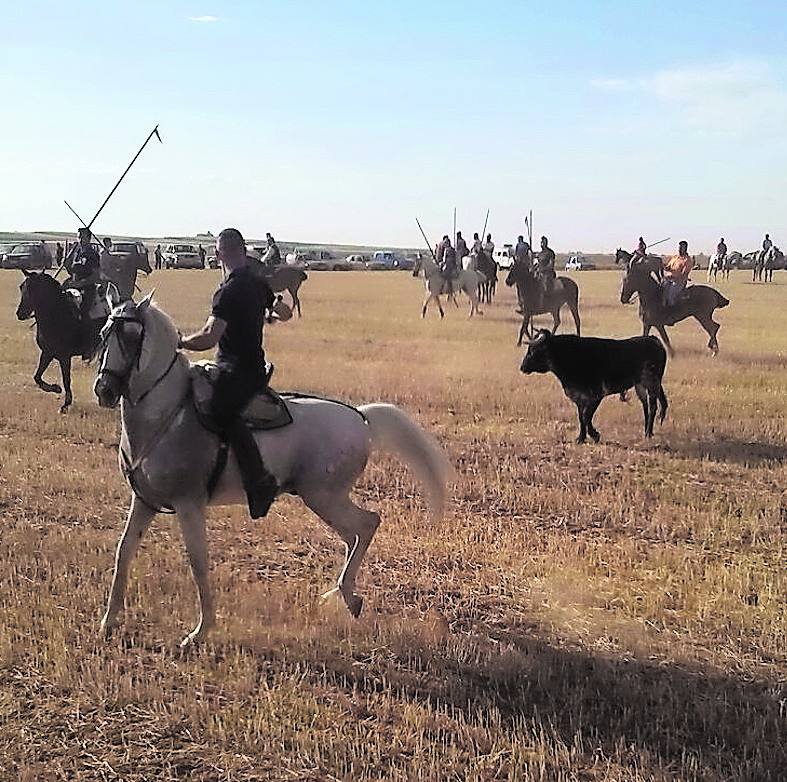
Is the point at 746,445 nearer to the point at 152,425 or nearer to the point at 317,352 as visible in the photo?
the point at 152,425

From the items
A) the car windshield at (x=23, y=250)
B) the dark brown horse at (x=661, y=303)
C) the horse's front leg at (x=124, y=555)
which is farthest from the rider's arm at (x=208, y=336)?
the car windshield at (x=23, y=250)

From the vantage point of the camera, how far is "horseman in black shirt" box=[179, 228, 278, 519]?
5.37 m

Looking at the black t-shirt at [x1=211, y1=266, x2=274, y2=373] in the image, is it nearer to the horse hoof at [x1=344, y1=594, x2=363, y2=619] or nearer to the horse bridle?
the horse bridle

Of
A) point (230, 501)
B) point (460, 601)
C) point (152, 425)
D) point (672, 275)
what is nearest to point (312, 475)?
point (230, 501)

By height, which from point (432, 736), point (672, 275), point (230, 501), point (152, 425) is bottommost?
point (432, 736)

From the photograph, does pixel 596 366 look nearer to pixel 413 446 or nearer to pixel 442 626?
pixel 413 446

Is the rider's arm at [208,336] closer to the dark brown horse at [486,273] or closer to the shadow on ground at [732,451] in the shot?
the shadow on ground at [732,451]

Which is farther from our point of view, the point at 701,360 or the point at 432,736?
the point at 701,360

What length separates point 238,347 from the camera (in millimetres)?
5488

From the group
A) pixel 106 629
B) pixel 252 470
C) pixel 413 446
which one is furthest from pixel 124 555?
pixel 413 446

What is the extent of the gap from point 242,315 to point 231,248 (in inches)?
16.2

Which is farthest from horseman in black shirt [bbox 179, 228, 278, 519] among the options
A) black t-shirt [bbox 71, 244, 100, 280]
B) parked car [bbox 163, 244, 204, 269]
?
parked car [bbox 163, 244, 204, 269]

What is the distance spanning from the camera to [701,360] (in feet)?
57.7

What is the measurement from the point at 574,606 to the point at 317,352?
12986 millimetres
